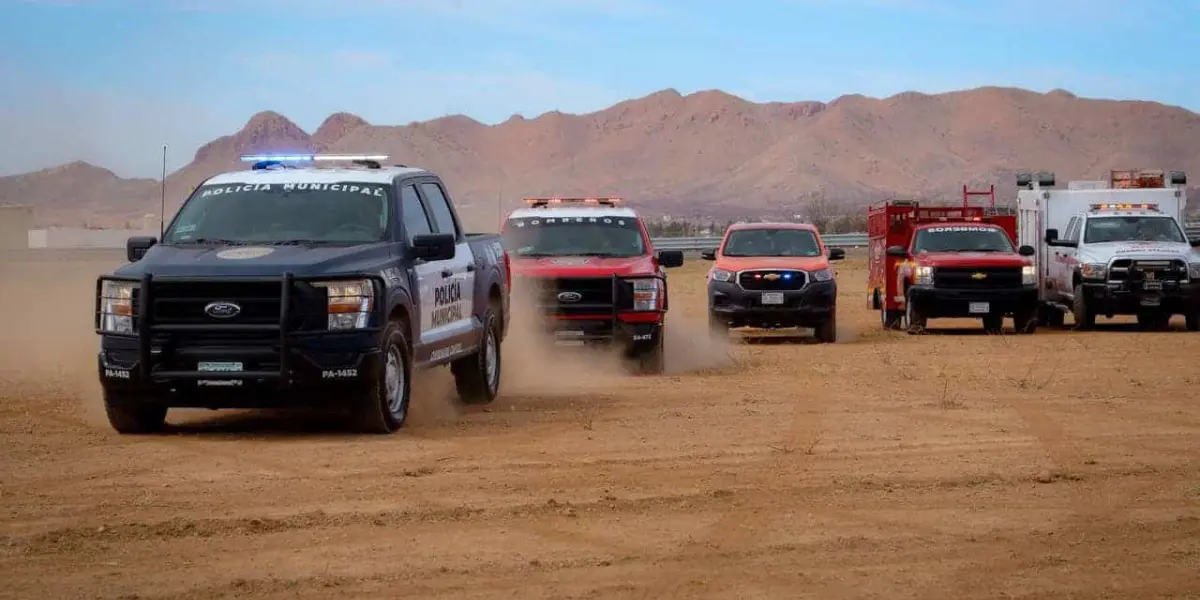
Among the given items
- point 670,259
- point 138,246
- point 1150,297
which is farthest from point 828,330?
point 138,246

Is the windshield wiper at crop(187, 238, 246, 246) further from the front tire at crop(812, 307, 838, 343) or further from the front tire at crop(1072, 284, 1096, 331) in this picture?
the front tire at crop(1072, 284, 1096, 331)

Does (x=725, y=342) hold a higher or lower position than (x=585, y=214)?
lower

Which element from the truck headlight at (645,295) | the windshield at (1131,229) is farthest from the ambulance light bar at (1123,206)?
the truck headlight at (645,295)

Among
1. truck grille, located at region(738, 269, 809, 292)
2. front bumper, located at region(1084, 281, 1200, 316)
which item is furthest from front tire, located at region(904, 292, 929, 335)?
truck grille, located at region(738, 269, 809, 292)

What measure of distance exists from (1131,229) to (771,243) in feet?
20.6

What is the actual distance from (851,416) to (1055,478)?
3848 mm

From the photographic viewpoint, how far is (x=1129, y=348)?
23.4 meters

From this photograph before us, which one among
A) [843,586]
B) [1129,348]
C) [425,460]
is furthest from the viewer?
[1129,348]

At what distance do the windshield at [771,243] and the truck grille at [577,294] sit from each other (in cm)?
719

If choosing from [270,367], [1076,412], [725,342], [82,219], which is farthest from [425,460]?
[82,219]

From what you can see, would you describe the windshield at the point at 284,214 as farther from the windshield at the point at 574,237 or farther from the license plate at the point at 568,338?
the windshield at the point at 574,237

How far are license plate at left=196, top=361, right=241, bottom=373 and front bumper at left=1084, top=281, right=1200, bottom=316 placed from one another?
709 inches

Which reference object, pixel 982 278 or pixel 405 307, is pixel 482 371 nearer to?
pixel 405 307

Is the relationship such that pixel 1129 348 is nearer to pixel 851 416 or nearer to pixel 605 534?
pixel 851 416
